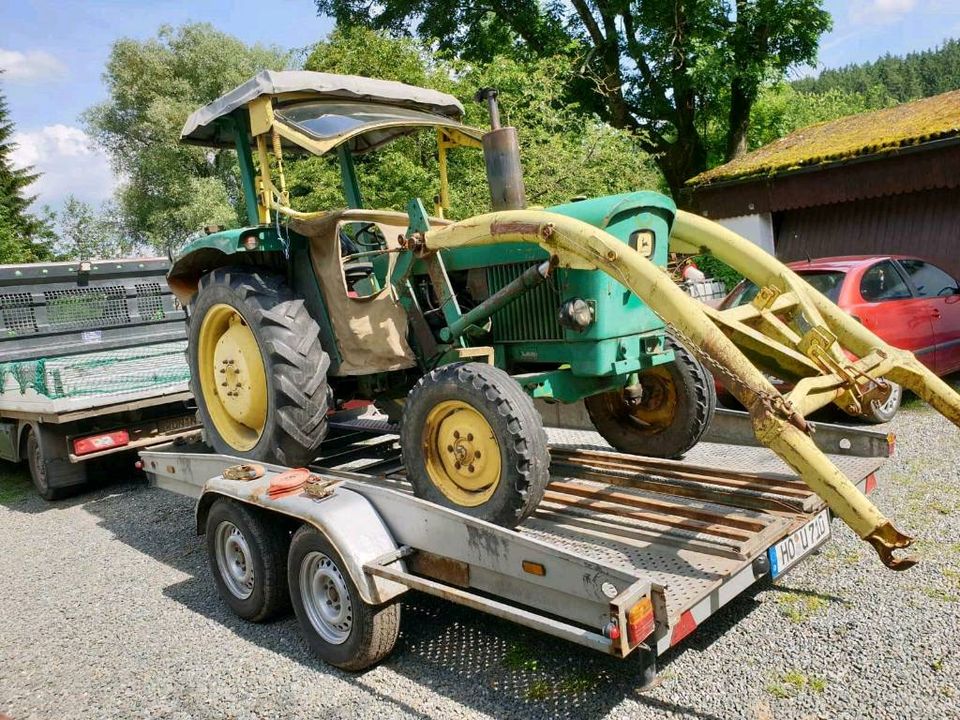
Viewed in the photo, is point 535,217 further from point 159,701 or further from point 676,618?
point 159,701

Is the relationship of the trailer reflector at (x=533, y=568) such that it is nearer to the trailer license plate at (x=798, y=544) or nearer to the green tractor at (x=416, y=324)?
the green tractor at (x=416, y=324)

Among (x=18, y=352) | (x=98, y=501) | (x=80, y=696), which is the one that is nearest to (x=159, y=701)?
(x=80, y=696)

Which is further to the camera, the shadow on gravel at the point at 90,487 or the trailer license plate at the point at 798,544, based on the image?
the shadow on gravel at the point at 90,487

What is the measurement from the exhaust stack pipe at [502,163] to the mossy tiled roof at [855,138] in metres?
9.70

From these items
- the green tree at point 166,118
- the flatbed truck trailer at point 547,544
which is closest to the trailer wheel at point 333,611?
the flatbed truck trailer at point 547,544

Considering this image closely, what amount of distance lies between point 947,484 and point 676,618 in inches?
135

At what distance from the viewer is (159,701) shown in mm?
3457

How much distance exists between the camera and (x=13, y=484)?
27.2ft

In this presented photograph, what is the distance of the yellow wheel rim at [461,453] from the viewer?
352 cm

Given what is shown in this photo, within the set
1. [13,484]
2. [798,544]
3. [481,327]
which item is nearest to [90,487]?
[13,484]

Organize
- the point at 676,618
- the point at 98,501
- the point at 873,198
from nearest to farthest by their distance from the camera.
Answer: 1. the point at 676,618
2. the point at 98,501
3. the point at 873,198

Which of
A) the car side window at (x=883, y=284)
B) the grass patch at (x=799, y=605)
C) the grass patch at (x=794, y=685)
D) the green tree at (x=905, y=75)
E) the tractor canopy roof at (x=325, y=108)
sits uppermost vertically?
the green tree at (x=905, y=75)

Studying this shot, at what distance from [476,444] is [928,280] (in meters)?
6.19

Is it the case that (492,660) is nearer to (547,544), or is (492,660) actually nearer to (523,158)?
(547,544)
